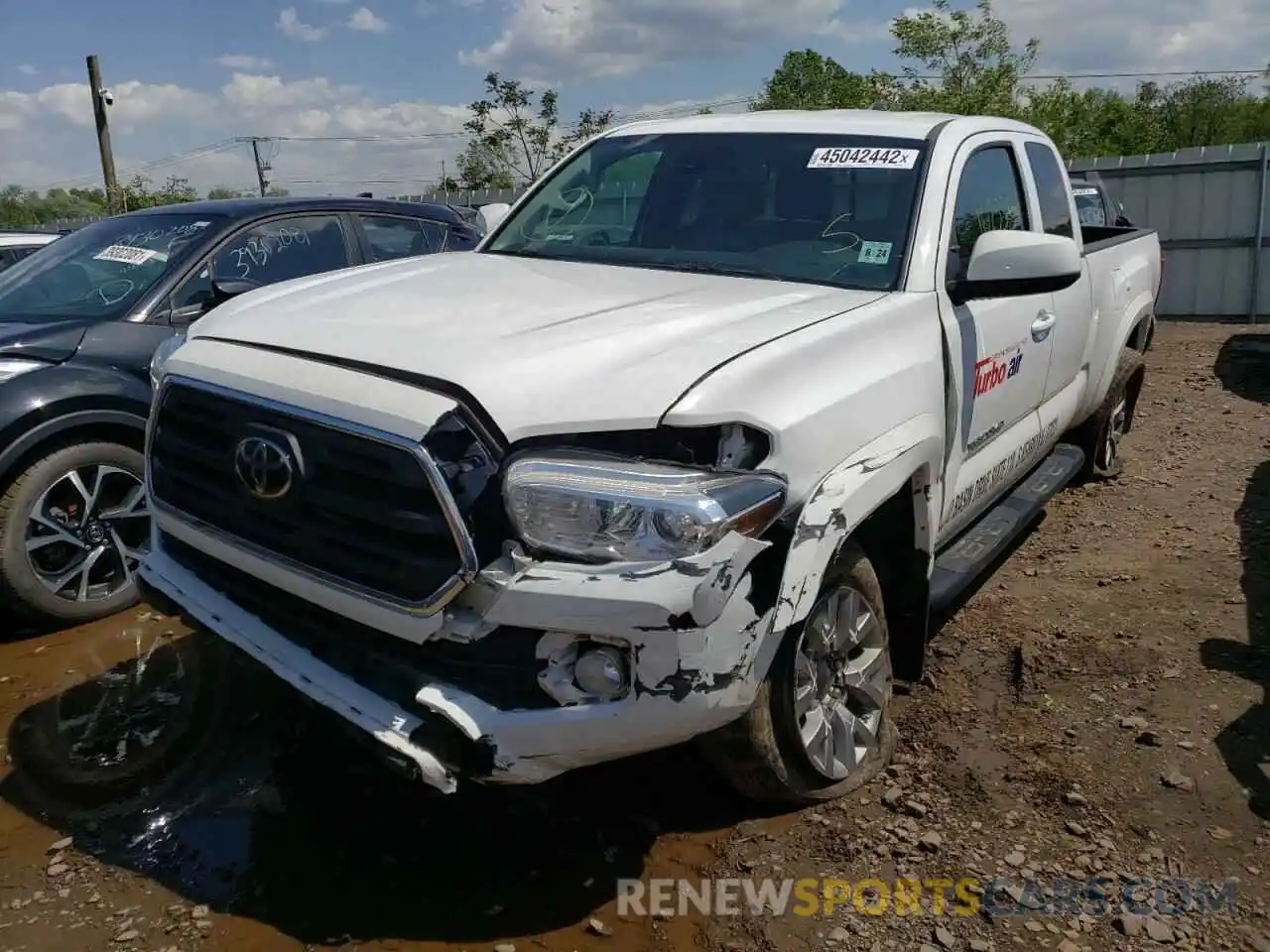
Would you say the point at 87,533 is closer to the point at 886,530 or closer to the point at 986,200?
the point at 886,530

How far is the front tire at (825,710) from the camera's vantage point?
105 inches

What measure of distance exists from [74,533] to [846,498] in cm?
343

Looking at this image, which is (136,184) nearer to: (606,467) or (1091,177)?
(1091,177)

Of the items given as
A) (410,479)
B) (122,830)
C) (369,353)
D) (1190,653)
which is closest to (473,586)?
(410,479)

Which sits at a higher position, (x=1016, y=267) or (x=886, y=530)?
(x=1016, y=267)

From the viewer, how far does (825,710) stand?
2949 mm

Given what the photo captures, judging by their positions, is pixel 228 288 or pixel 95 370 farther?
pixel 228 288

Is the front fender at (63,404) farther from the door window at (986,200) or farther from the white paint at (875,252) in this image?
the door window at (986,200)

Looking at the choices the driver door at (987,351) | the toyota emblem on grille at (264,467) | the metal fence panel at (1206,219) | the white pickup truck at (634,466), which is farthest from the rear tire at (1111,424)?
the metal fence panel at (1206,219)

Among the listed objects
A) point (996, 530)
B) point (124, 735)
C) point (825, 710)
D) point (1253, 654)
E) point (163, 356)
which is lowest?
point (1253, 654)

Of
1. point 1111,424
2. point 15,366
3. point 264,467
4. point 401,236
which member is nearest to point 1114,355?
point 1111,424

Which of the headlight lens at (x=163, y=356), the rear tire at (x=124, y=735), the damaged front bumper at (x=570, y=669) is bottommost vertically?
the rear tire at (x=124, y=735)

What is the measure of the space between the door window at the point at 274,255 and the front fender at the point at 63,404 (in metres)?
0.53

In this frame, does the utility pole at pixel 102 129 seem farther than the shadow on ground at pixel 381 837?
Yes
